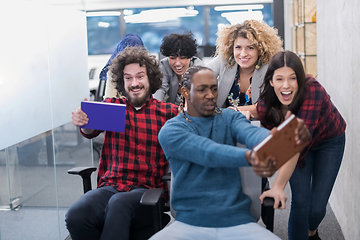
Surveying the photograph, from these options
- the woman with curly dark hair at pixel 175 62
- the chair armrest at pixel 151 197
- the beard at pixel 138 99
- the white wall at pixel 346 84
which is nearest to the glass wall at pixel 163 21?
the white wall at pixel 346 84

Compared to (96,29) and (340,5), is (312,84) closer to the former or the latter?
(340,5)

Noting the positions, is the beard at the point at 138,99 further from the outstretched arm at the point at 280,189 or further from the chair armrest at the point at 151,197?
the outstretched arm at the point at 280,189

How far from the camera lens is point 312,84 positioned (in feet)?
5.80

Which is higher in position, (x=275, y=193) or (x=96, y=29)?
(x=96, y=29)

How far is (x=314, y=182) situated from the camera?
1990 mm

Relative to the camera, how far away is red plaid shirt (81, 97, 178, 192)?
1.95 m

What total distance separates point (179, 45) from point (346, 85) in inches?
44.9

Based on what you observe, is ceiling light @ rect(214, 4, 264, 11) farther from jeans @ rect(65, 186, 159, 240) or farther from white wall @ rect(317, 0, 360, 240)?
jeans @ rect(65, 186, 159, 240)

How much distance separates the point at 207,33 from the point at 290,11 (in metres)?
2.46

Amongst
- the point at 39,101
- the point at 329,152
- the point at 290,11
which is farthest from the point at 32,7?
the point at 290,11

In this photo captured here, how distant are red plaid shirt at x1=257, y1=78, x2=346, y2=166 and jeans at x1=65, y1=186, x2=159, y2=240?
0.79 meters

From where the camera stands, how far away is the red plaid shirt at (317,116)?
1738mm

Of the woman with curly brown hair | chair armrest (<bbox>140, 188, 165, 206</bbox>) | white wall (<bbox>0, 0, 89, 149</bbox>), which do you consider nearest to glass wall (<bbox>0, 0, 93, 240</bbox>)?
white wall (<bbox>0, 0, 89, 149</bbox>)

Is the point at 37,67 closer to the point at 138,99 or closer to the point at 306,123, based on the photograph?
the point at 138,99
